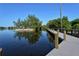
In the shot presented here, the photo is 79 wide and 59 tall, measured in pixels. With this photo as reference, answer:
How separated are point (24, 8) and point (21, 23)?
113cm

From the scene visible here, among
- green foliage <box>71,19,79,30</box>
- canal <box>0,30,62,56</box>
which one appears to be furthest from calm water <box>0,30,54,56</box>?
green foliage <box>71,19,79,30</box>

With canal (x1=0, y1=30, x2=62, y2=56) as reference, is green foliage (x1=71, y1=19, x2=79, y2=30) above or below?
above

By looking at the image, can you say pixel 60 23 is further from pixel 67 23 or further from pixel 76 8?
pixel 76 8

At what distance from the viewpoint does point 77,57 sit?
399cm

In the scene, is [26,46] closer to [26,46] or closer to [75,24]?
[26,46]

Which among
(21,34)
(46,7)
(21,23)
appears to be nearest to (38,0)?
(46,7)

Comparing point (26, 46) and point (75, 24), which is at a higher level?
point (75, 24)

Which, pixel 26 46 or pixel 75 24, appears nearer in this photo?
pixel 26 46

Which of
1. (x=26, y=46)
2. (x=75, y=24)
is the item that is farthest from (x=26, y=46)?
(x=75, y=24)

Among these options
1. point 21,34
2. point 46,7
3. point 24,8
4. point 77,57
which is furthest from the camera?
point 21,34

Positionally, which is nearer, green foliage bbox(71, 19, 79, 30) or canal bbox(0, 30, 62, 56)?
canal bbox(0, 30, 62, 56)

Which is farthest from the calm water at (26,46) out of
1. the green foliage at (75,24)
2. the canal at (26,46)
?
the green foliage at (75,24)

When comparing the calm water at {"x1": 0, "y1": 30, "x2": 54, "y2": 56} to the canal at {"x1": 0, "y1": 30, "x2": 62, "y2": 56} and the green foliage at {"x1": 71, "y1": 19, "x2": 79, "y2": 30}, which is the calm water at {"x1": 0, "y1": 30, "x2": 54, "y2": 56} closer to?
the canal at {"x1": 0, "y1": 30, "x2": 62, "y2": 56}

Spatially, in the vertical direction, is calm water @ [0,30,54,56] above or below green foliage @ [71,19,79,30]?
below
